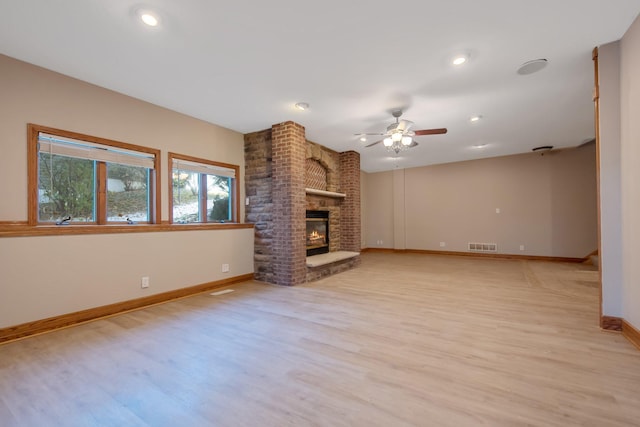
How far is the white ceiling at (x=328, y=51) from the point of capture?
205 cm

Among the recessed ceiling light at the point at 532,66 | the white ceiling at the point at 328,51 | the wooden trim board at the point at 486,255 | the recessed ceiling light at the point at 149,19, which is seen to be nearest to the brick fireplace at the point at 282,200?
the white ceiling at the point at 328,51

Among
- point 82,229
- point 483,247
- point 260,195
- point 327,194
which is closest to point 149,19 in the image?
point 82,229

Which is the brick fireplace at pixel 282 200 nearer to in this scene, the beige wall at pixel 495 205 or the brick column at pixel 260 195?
the brick column at pixel 260 195

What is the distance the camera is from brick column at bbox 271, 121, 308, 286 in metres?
4.30

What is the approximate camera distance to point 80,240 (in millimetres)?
2859

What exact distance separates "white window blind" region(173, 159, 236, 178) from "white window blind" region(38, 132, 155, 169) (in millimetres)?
364

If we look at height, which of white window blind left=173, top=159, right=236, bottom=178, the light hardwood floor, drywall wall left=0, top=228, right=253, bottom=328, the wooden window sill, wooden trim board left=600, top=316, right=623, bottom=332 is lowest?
the light hardwood floor

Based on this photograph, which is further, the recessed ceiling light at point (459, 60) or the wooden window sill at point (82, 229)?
the recessed ceiling light at point (459, 60)

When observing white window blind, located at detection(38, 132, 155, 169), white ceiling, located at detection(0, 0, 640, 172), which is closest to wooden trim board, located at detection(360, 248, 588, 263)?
white ceiling, located at detection(0, 0, 640, 172)

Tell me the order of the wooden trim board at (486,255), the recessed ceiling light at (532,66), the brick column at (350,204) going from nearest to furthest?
1. the recessed ceiling light at (532,66)
2. the brick column at (350,204)
3. the wooden trim board at (486,255)

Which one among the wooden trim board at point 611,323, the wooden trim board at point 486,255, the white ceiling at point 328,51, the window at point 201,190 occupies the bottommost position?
the wooden trim board at point 486,255

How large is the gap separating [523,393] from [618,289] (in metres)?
1.85

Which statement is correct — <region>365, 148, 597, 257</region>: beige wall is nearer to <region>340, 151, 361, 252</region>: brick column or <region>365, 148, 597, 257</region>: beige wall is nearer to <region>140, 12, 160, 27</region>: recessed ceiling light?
<region>340, 151, 361, 252</region>: brick column

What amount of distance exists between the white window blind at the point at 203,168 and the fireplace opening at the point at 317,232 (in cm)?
175
